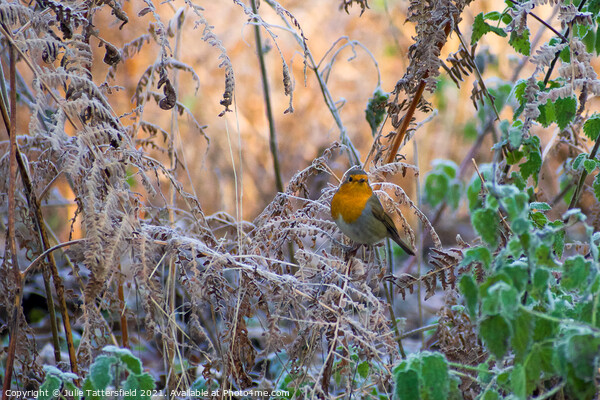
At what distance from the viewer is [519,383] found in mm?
1050

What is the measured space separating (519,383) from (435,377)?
0.53 feet

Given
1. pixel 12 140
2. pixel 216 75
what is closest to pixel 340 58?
pixel 216 75

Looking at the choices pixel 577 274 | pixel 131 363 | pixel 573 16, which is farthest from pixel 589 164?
pixel 131 363

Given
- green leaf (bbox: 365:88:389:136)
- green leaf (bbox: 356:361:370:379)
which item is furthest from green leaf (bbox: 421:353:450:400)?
green leaf (bbox: 365:88:389:136)

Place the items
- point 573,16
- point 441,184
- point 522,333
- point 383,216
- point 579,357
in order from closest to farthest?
point 579,357, point 522,333, point 573,16, point 383,216, point 441,184

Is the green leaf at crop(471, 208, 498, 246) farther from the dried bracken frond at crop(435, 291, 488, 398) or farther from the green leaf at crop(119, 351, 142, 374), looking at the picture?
→ the green leaf at crop(119, 351, 142, 374)

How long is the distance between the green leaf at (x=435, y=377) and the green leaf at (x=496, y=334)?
0.34 ft

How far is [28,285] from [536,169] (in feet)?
9.22

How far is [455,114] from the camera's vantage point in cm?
602

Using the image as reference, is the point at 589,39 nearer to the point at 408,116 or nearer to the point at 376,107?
the point at 408,116

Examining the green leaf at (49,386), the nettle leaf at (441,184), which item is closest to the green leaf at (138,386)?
the green leaf at (49,386)

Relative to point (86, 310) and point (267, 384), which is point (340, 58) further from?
point (86, 310)

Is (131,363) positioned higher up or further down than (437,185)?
further down

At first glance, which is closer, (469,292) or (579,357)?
(579,357)
